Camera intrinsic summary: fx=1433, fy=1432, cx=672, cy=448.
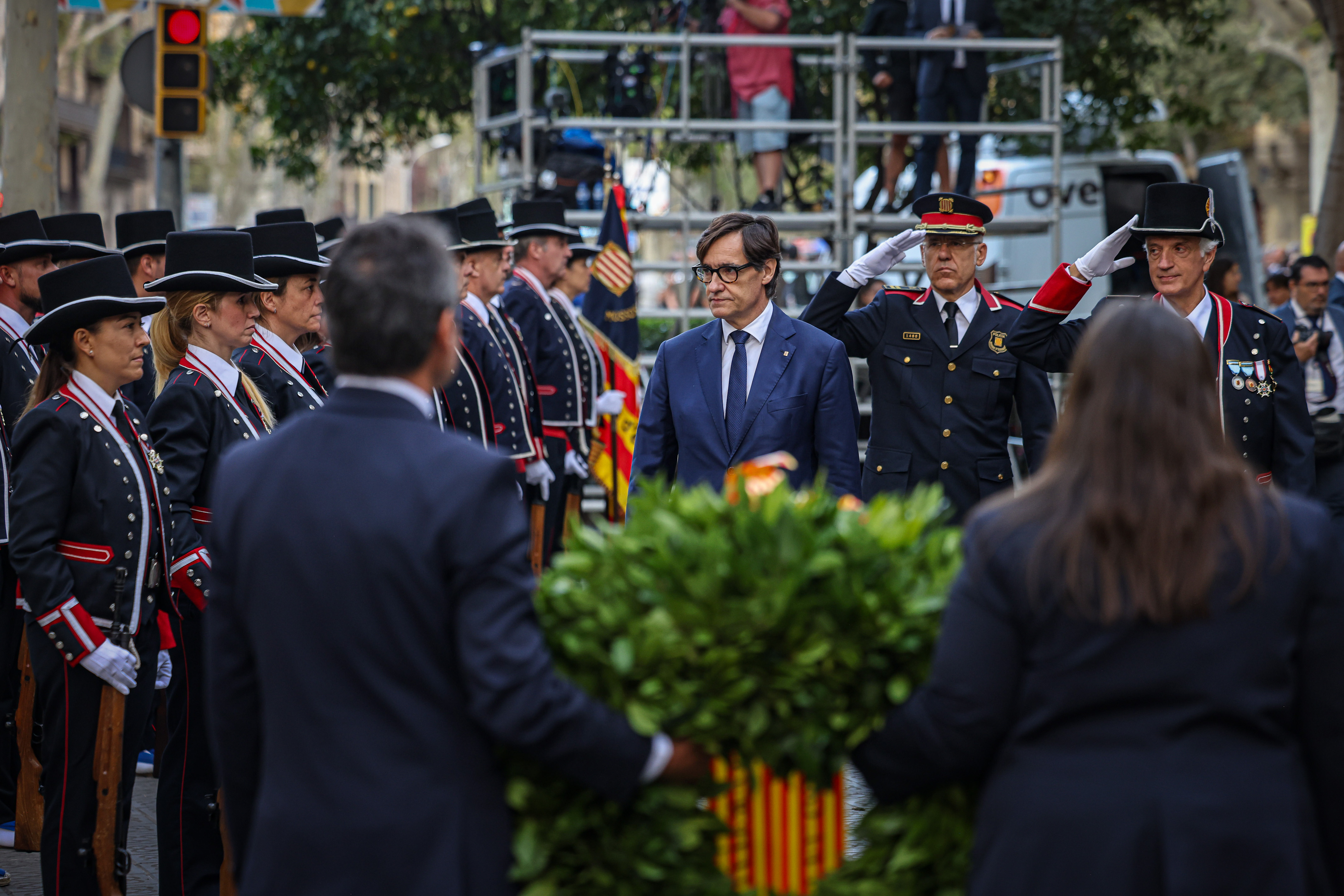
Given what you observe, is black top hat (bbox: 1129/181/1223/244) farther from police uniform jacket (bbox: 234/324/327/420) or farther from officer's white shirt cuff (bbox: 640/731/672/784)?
officer's white shirt cuff (bbox: 640/731/672/784)

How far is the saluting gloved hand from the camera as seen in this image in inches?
333

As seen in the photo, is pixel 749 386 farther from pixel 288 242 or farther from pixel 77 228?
pixel 77 228

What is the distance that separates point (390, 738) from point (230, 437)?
2456 mm

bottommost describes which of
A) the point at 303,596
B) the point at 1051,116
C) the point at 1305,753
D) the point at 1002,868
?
the point at 1002,868

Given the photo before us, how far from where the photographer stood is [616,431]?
10133mm

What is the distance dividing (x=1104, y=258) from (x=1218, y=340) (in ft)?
2.07

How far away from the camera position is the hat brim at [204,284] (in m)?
4.82

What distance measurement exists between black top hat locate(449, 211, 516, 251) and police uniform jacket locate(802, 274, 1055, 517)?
289cm

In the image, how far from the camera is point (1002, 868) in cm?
234

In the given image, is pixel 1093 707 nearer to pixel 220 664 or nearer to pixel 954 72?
pixel 220 664

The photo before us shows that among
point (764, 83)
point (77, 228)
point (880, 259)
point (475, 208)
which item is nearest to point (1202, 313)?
point (880, 259)

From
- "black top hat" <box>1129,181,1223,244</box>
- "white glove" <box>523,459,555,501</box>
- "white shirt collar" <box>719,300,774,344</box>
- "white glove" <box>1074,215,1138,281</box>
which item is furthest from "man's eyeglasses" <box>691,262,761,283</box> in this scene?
"white glove" <box>523,459,555,501</box>

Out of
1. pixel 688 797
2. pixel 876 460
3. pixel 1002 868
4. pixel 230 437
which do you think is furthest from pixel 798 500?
pixel 876 460

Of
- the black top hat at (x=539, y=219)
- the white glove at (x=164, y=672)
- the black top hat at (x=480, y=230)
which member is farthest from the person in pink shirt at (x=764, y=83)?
the white glove at (x=164, y=672)
